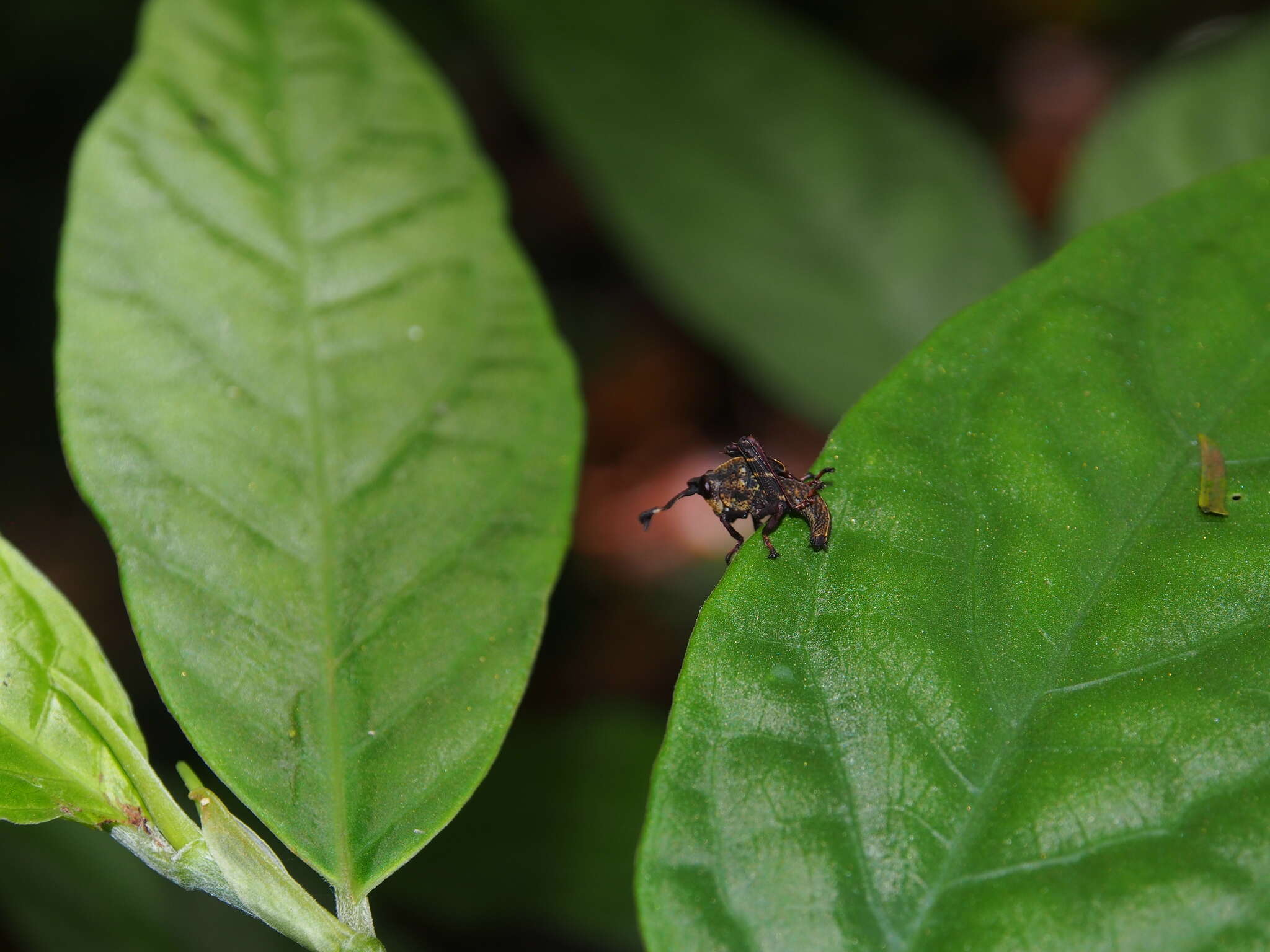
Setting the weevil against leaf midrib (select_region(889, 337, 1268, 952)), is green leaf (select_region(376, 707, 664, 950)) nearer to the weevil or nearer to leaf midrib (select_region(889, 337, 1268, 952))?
the weevil

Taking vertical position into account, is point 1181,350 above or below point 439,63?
above

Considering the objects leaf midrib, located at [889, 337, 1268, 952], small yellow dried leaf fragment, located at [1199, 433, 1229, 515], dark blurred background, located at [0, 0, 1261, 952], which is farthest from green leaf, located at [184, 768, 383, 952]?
dark blurred background, located at [0, 0, 1261, 952]

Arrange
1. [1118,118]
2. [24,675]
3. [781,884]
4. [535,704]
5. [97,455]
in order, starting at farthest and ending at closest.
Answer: [535,704], [1118,118], [97,455], [24,675], [781,884]

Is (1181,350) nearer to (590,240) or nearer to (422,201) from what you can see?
(422,201)

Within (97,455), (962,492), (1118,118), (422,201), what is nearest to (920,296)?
(1118,118)

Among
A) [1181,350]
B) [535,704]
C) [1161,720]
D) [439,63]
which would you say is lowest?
[535,704]

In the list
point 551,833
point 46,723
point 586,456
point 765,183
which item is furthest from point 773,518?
point 586,456
